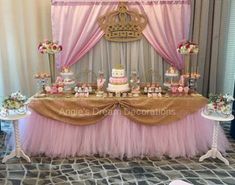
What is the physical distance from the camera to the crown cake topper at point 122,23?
3598mm

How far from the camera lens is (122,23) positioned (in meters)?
3.62

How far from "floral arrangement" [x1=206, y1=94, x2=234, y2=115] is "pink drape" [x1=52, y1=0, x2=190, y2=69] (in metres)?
1.05

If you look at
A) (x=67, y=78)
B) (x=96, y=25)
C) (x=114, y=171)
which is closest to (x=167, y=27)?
(x=96, y=25)

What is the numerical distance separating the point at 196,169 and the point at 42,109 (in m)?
1.84

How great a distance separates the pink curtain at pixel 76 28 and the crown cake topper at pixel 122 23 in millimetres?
84

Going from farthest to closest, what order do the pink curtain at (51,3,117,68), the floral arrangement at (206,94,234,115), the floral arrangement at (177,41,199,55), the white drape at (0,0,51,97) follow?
the white drape at (0,0,51,97) < the pink curtain at (51,3,117,68) < the floral arrangement at (177,41,199,55) < the floral arrangement at (206,94,234,115)

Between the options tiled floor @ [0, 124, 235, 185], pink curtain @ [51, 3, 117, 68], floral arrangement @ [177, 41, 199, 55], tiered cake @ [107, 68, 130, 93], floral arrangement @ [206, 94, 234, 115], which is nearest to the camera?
tiled floor @ [0, 124, 235, 185]

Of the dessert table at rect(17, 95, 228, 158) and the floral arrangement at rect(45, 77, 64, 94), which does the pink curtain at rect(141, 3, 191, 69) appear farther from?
the floral arrangement at rect(45, 77, 64, 94)

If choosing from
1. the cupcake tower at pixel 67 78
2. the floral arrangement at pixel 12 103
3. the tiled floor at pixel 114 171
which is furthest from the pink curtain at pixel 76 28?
the tiled floor at pixel 114 171

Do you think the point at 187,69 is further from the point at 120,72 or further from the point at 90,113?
the point at 90,113

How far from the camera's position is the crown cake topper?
3.60 meters

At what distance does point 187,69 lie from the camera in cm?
355

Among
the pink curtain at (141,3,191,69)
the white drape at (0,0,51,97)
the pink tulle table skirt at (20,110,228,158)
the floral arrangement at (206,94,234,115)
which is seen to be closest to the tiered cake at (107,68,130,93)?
the pink tulle table skirt at (20,110,228,158)

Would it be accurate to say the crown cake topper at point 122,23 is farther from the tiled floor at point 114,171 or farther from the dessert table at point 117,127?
the tiled floor at point 114,171
